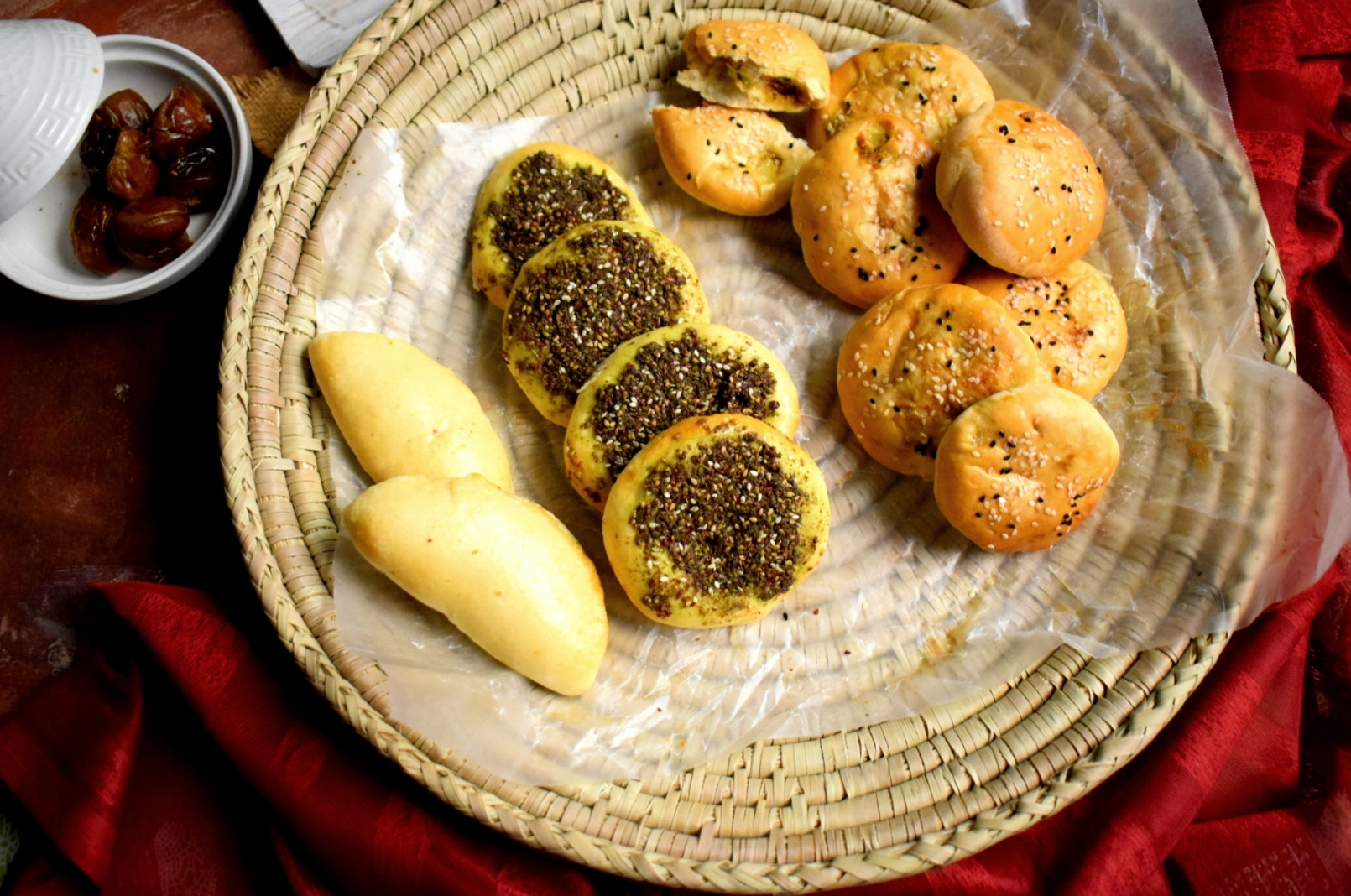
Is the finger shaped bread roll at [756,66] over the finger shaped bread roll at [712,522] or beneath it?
over

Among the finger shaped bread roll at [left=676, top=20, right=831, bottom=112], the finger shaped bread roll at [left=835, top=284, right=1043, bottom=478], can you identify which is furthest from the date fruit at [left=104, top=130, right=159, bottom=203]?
the finger shaped bread roll at [left=835, top=284, right=1043, bottom=478]

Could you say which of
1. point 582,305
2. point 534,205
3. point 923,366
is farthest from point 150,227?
point 923,366

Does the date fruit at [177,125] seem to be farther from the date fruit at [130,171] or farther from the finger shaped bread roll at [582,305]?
the finger shaped bread roll at [582,305]

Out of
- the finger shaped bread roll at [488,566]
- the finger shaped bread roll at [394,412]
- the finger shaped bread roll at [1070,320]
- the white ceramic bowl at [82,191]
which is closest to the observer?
the finger shaped bread roll at [488,566]

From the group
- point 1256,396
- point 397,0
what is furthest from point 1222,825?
point 397,0

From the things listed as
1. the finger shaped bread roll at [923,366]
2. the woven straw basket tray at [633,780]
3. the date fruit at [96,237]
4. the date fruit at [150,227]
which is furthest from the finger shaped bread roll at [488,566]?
the date fruit at [96,237]

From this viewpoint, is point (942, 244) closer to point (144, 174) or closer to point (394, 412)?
point (394, 412)

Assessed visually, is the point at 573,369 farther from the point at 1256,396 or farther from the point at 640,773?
the point at 1256,396
